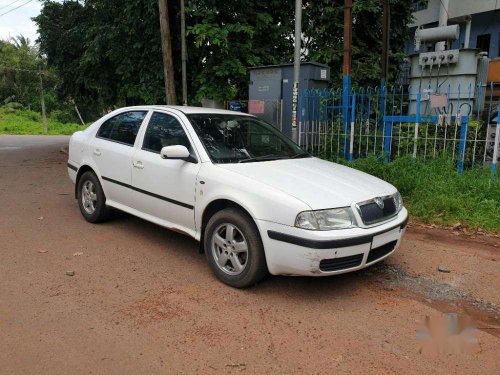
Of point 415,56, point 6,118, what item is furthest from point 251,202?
point 6,118

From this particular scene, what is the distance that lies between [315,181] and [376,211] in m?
0.56

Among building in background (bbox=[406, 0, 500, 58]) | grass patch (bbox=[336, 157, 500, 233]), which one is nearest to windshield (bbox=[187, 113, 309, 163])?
grass patch (bbox=[336, 157, 500, 233])

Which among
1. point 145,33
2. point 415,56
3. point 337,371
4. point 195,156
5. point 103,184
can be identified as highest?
point 145,33

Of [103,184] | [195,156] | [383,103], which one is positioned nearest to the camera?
[195,156]

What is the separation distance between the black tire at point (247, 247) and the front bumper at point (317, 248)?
0.08m

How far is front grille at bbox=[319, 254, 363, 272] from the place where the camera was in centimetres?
341

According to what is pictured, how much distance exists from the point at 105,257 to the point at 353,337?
2.65 meters

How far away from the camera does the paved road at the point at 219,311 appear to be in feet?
9.08

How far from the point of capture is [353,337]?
10.0ft

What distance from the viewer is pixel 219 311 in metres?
3.40

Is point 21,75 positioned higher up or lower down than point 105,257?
higher up

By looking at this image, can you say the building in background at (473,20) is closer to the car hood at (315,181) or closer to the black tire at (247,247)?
the car hood at (315,181)

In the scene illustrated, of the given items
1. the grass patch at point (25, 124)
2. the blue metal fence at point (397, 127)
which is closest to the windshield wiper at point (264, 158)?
the blue metal fence at point (397, 127)

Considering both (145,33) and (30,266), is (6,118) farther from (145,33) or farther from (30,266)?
(30,266)
